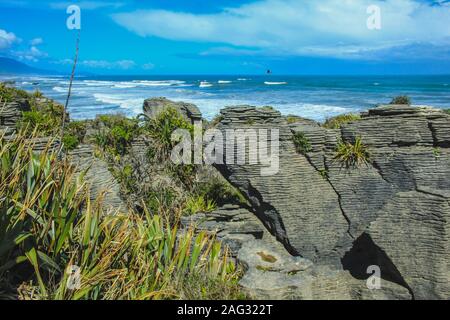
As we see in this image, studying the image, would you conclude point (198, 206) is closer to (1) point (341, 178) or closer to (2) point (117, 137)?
(2) point (117, 137)

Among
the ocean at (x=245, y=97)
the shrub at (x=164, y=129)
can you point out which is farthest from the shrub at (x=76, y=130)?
the ocean at (x=245, y=97)

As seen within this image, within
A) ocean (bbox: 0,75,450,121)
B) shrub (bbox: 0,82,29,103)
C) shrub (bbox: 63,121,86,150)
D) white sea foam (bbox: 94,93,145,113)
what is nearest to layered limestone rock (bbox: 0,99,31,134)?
shrub (bbox: 0,82,29,103)

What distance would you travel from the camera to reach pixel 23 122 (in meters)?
10.5

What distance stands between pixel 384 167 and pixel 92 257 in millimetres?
6932

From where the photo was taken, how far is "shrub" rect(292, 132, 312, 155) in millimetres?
10000

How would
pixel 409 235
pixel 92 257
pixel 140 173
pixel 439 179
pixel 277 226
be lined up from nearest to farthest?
1. pixel 92 257
2. pixel 409 235
3. pixel 439 179
4. pixel 277 226
5. pixel 140 173

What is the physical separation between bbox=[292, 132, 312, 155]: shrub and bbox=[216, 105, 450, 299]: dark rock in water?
69 millimetres

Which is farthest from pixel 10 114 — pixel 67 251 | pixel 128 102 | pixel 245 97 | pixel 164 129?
pixel 245 97

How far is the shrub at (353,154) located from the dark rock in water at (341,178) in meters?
0.11

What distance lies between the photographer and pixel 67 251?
4.99 metres

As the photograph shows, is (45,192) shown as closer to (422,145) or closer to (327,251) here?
(327,251)

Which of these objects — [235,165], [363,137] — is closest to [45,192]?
[235,165]

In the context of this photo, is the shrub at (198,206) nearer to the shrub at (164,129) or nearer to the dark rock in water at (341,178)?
the dark rock in water at (341,178)

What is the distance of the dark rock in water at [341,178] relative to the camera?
9508 millimetres
